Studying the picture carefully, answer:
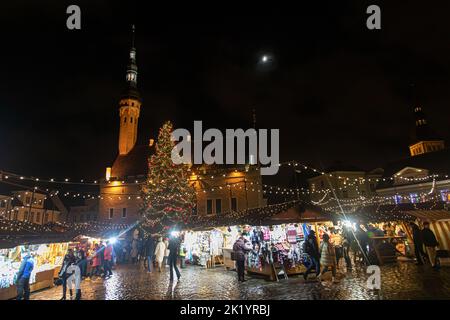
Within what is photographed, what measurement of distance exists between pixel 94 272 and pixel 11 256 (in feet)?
14.0

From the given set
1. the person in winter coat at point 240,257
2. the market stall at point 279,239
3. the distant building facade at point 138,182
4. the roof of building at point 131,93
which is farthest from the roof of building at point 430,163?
the roof of building at point 131,93

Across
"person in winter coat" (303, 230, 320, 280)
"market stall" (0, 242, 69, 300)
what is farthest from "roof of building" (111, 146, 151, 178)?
"person in winter coat" (303, 230, 320, 280)

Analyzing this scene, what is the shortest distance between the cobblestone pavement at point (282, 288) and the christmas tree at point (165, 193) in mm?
14477

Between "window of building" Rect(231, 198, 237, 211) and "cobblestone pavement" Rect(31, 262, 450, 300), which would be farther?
"window of building" Rect(231, 198, 237, 211)

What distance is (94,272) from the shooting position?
13773 mm

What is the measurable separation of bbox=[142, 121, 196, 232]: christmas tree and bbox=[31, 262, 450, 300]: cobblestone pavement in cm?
1448

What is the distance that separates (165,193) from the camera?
27.1 metres

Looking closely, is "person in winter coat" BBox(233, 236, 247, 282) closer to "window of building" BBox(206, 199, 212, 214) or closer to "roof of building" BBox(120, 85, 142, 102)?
"window of building" BBox(206, 199, 212, 214)

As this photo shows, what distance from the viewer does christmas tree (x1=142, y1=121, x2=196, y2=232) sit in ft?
87.5

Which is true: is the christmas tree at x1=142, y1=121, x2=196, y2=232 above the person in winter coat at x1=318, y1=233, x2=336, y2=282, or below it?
above

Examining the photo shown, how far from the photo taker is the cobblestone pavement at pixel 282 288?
7.79 metres

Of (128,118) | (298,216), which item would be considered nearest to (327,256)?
(298,216)

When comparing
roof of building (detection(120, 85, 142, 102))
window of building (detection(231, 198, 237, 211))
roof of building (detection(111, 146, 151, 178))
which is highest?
roof of building (detection(120, 85, 142, 102))

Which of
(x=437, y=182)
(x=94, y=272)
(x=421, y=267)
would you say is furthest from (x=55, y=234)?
(x=437, y=182)
